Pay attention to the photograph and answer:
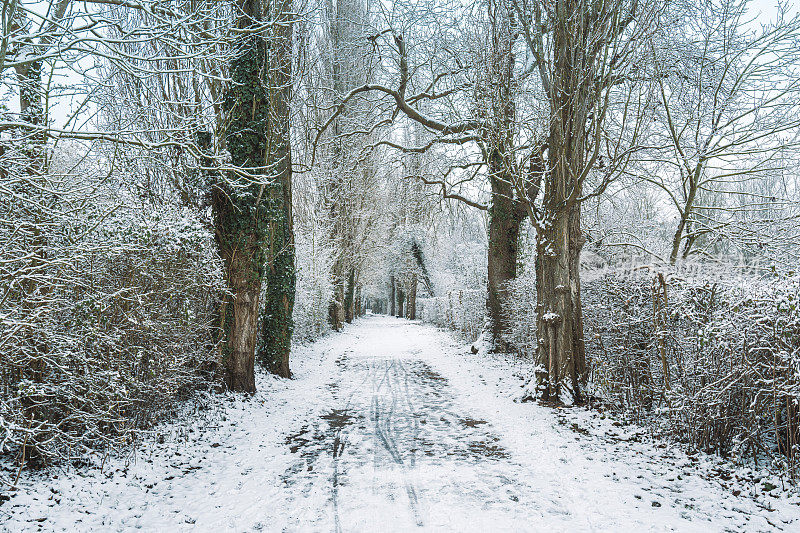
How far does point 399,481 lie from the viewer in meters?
4.17

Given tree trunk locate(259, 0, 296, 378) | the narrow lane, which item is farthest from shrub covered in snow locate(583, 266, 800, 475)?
tree trunk locate(259, 0, 296, 378)

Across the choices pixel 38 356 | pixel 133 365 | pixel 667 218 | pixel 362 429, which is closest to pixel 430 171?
pixel 667 218

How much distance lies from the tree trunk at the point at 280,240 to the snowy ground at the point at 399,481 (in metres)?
2.66

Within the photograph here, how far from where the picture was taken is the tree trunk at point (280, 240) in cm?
865

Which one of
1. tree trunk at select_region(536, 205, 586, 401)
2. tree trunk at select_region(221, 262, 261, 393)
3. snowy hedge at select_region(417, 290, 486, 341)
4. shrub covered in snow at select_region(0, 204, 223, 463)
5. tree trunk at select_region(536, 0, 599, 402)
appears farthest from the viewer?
snowy hedge at select_region(417, 290, 486, 341)

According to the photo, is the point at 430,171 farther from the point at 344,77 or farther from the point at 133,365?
the point at 133,365

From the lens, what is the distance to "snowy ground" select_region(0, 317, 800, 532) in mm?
3373

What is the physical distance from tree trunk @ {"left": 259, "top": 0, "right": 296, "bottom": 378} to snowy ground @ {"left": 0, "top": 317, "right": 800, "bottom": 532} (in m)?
2.66

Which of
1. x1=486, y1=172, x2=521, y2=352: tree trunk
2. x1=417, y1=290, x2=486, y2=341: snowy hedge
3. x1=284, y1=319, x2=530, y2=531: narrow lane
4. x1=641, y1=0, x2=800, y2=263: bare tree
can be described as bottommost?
x1=284, y1=319, x2=530, y2=531: narrow lane

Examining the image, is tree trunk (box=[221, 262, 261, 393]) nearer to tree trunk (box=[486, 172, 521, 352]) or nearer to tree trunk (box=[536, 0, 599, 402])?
tree trunk (box=[536, 0, 599, 402])

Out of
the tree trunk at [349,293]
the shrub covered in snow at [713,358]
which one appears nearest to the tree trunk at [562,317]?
the shrub covered in snow at [713,358]

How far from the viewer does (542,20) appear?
7.23m

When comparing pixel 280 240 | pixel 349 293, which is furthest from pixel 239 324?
pixel 349 293

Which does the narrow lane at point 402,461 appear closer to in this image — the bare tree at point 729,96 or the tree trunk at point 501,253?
the tree trunk at point 501,253
